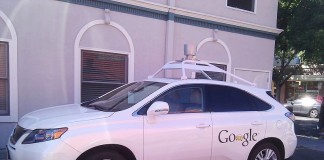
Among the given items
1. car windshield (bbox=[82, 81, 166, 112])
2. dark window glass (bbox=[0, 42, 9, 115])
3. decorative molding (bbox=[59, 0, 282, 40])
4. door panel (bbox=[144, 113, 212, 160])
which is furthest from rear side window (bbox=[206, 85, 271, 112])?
dark window glass (bbox=[0, 42, 9, 115])

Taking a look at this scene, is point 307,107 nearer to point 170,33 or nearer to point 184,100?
point 170,33

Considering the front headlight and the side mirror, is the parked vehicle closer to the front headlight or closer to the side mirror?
the side mirror

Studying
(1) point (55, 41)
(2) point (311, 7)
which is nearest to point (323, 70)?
(2) point (311, 7)

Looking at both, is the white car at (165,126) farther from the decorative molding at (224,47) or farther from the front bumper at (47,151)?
the decorative molding at (224,47)

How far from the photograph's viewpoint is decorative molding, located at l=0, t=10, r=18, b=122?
6.93 meters

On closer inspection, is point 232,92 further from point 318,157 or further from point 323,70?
point 323,70

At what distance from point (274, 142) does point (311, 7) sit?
10.4 metres

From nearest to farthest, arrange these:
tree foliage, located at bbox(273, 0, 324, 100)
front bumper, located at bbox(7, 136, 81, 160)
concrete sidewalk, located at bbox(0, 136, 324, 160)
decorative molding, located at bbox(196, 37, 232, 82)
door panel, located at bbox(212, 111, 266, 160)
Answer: front bumper, located at bbox(7, 136, 81, 160), door panel, located at bbox(212, 111, 266, 160), concrete sidewalk, located at bbox(0, 136, 324, 160), decorative molding, located at bbox(196, 37, 232, 82), tree foliage, located at bbox(273, 0, 324, 100)

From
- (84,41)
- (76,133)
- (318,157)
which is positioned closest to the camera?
(76,133)

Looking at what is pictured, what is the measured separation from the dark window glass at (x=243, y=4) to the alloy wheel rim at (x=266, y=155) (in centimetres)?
679

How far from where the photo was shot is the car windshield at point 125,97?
177 inches

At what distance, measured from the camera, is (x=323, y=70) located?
77.8 ft

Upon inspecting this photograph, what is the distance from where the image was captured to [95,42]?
817 centimetres

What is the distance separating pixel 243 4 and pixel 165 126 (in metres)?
8.37
